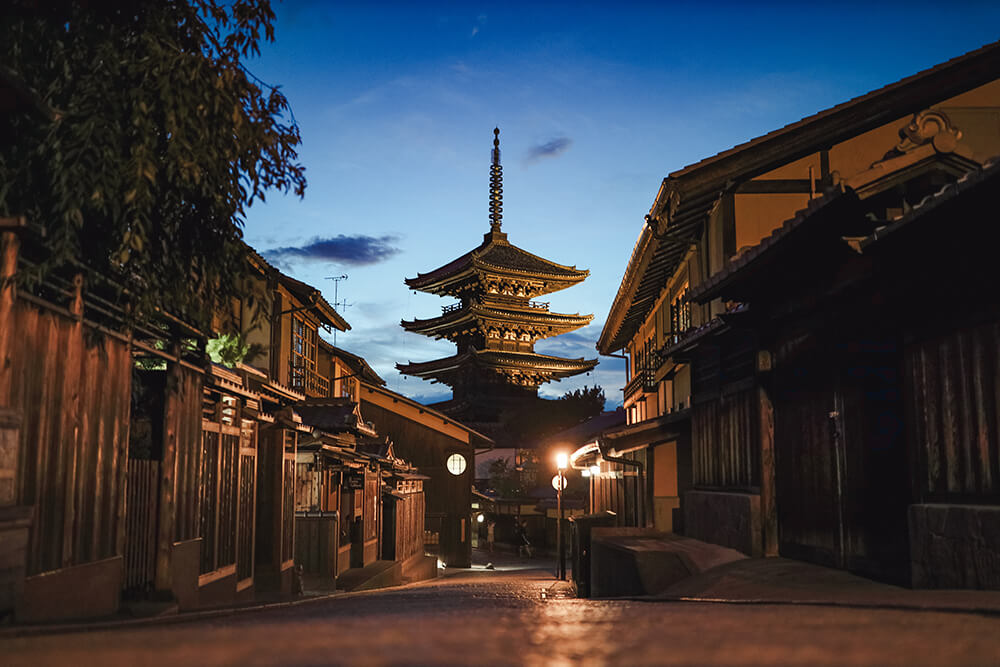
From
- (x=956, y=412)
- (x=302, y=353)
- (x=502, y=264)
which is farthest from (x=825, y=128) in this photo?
(x=502, y=264)

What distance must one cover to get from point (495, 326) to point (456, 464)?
54.5 ft

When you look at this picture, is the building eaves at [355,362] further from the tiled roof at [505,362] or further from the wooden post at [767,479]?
the wooden post at [767,479]

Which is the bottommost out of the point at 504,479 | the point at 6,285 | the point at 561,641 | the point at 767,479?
the point at 504,479

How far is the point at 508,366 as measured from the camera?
188 ft

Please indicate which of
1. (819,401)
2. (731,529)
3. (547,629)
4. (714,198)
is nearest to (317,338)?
(714,198)

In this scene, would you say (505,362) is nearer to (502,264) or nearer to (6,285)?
(502,264)

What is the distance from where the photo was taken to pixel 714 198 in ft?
61.7

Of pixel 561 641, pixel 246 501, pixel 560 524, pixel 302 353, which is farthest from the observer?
pixel 560 524

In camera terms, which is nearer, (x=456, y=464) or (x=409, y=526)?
(x=409, y=526)

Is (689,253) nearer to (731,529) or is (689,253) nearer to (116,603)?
(731,529)

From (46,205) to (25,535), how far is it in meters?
2.70

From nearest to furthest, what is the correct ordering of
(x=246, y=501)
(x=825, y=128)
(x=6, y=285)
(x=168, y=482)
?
(x=6, y=285), (x=168, y=482), (x=246, y=501), (x=825, y=128)

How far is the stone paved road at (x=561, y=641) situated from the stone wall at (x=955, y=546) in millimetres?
1556

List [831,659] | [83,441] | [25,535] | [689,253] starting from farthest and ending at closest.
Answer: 1. [689,253]
2. [83,441]
3. [25,535]
4. [831,659]
